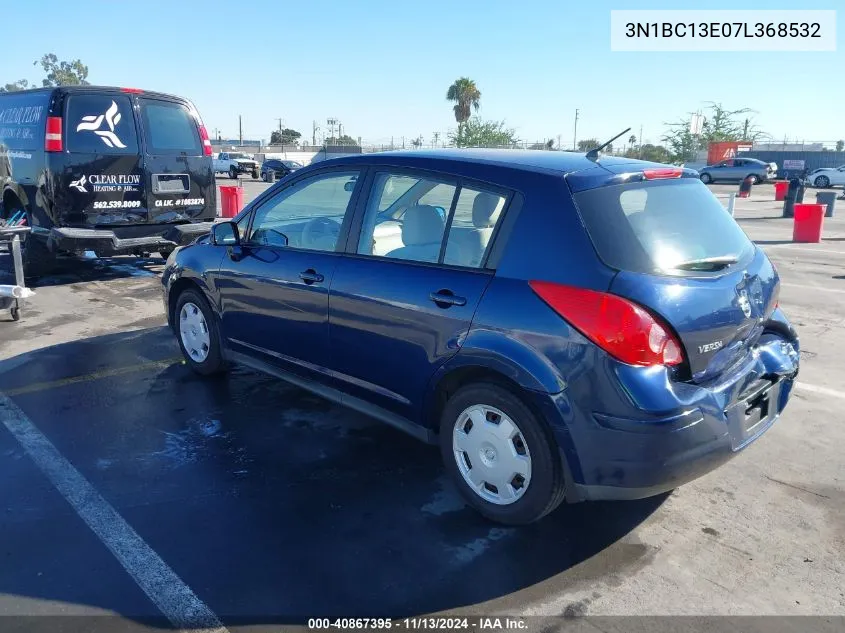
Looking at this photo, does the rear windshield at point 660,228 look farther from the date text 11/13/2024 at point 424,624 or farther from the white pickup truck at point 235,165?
the white pickup truck at point 235,165

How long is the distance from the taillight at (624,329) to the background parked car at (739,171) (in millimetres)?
40955

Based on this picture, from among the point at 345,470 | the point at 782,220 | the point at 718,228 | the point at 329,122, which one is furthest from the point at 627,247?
the point at 329,122

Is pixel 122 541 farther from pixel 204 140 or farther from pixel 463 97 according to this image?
pixel 463 97

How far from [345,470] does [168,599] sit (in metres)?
1.28

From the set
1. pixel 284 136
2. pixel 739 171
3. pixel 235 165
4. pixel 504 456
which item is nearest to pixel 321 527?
pixel 504 456

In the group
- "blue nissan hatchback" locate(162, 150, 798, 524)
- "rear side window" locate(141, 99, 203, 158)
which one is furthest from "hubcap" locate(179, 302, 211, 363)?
"rear side window" locate(141, 99, 203, 158)

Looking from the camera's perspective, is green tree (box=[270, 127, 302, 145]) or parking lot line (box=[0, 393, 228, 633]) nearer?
parking lot line (box=[0, 393, 228, 633])

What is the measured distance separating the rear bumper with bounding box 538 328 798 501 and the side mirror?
2.70m

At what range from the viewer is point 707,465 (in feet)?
9.92

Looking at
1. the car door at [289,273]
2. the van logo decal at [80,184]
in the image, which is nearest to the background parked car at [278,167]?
the van logo decal at [80,184]

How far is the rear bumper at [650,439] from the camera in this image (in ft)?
9.31

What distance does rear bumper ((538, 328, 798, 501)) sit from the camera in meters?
2.84

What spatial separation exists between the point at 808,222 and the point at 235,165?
3322 cm

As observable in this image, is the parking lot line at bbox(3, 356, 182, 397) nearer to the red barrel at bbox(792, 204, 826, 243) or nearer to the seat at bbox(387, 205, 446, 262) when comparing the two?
the seat at bbox(387, 205, 446, 262)
